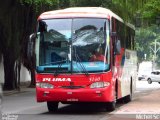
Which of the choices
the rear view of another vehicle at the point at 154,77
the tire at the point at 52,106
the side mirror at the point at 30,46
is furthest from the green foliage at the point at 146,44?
the side mirror at the point at 30,46

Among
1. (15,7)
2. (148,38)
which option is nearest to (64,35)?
(15,7)

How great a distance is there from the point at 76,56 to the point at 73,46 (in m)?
0.39

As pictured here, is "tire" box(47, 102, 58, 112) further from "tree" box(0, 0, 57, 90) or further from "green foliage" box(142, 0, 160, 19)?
"tree" box(0, 0, 57, 90)

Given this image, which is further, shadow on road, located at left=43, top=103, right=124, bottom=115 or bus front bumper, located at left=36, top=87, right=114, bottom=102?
shadow on road, located at left=43, top=103, right=124, bottom=115

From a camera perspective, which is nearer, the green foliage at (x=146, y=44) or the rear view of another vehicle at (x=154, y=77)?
the rear view of another vehicle at (x=154, y=77)

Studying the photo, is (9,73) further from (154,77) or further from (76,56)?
(154,77)

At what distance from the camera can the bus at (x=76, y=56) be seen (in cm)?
1778

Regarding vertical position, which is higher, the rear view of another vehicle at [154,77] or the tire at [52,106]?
the tire at [52,106]

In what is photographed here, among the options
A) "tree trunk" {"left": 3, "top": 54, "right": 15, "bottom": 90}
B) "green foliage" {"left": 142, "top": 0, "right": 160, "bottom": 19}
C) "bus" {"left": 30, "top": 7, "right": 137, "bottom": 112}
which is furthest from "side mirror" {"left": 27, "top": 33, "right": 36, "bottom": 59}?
"tree trunk" {"left": 3, "top": 54, "right": 15, "bottom": 90}

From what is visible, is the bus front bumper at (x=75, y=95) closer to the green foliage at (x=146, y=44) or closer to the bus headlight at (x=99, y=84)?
the bus headlight at (x=99, y=84)

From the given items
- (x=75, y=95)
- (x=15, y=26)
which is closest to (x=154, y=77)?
(x=15, y=26)

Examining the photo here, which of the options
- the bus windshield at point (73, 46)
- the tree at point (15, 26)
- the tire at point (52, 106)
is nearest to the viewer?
the bus windshield at point (73, 46)

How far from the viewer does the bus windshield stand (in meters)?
17.9

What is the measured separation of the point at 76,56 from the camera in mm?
17969
